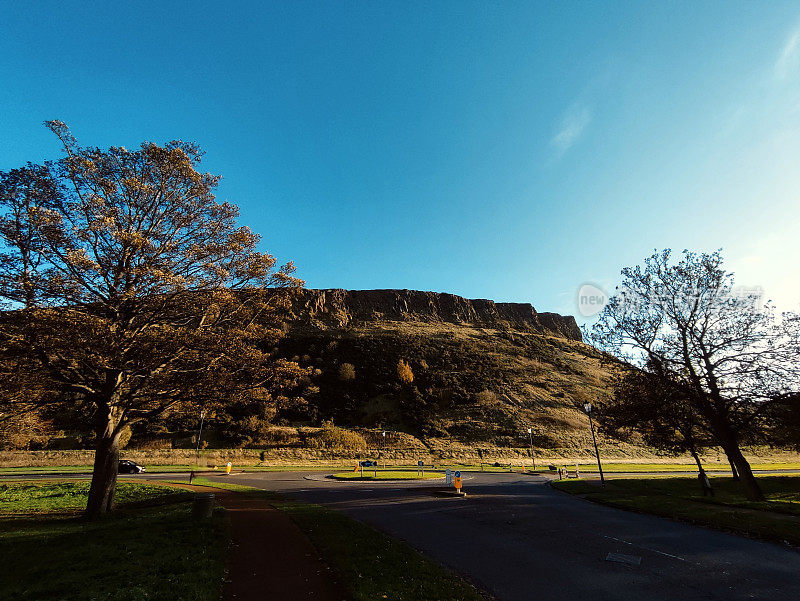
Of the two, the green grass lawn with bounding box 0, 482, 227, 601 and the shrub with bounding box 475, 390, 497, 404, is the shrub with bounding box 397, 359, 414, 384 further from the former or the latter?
the green grass lawn with bounding box 0, 482, 227, 601

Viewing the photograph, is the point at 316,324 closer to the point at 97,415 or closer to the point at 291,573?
the point at 97,415

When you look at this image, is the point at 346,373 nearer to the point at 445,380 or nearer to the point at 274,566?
the point at 445,380

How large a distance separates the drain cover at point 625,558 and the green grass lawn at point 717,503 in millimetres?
5249

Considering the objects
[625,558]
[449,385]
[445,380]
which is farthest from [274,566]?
[445,380]

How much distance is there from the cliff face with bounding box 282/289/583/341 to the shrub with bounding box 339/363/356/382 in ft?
128

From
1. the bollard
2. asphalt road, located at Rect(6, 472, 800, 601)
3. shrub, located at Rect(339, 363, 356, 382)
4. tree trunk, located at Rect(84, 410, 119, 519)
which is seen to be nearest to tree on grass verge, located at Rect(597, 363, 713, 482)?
asphalt road, located at Rect(6, 472, 800, 601)

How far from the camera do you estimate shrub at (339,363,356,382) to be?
77875 mm

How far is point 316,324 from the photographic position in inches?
4552

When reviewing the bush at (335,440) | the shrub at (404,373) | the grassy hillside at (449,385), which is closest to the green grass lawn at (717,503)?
the grassy hillside at (449,385)

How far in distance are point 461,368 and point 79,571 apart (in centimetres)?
7869

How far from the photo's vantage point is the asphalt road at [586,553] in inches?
281

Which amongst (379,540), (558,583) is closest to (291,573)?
(379,540)

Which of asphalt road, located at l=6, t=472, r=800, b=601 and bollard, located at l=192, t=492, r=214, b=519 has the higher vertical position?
bollard, located at l=192, t=492, r=214, b=519

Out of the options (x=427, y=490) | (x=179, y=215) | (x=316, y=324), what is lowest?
(x=427, y=490)
